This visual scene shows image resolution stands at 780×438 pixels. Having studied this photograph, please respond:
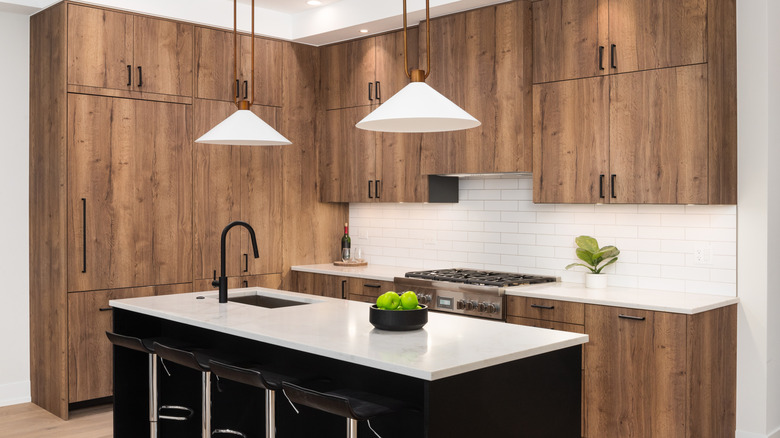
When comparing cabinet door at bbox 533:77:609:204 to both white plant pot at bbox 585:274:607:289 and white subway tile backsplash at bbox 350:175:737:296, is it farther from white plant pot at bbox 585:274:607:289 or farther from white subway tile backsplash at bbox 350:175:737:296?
white plant pot at bbox 585:274:607:289

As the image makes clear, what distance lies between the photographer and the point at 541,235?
5352mm

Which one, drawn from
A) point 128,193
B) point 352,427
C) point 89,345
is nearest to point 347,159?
point 128,193

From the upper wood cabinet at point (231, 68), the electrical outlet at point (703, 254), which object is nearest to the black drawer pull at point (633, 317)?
the electrical outlet at point (703, 254)

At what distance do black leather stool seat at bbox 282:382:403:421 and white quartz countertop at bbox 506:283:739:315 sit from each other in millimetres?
1918

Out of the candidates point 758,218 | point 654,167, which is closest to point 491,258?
point 654,167

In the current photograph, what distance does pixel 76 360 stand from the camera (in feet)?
16.8

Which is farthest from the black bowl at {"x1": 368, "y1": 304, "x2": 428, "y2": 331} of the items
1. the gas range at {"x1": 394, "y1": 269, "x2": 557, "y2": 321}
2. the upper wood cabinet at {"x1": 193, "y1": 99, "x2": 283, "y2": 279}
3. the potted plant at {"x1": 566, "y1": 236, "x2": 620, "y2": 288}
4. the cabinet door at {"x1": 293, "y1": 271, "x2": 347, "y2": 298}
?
the upper wood cabinet at {"x1": 193, "y1": 99, "x2": 283, "y2": 279}

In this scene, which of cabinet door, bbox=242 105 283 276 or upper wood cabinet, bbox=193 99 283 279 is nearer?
upper wood cabinet, bbox=193 99 283 279

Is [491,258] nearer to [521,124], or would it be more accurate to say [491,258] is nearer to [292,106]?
[521,124]

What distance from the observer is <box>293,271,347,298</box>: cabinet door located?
235 inches

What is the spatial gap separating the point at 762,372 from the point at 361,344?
2.70 meters

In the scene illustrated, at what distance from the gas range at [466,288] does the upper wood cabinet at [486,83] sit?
31.3 inches

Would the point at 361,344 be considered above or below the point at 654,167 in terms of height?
below

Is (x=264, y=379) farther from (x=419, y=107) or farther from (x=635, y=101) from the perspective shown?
(x=635, y=101)
